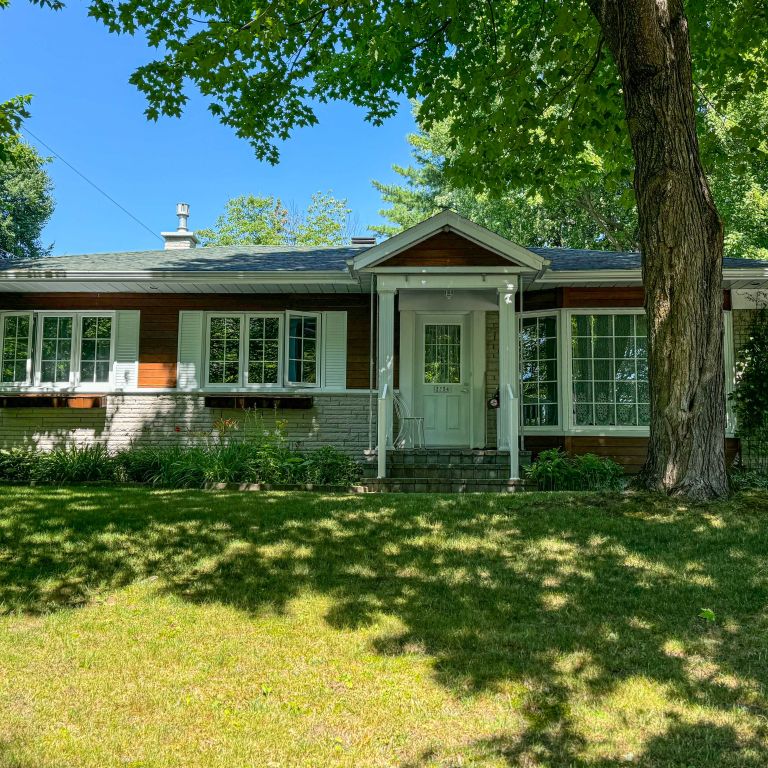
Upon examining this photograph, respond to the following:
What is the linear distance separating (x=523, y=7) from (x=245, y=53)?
15.0ft

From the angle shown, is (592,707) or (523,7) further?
(523,7)

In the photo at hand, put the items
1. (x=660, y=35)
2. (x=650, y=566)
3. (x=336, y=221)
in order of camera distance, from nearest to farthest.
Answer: (x=650, y=566) → (x=660, y=35) → (x=336, y=221)

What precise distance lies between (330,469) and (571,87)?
677 centimetres

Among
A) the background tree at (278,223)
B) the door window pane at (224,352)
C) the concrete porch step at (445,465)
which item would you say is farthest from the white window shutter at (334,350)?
the background tree at (278,223)

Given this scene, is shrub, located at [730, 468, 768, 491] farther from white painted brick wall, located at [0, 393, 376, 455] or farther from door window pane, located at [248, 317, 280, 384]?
door window pane, located at [248, 317, 280, 384]

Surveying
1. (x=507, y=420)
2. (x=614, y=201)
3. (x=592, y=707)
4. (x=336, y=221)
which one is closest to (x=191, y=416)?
(x=507, y=420)

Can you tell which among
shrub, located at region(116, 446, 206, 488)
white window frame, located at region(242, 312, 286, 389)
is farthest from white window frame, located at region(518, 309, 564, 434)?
shrub, located at region(116, 446, 206, 488)

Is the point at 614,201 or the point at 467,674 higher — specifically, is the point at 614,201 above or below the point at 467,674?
above

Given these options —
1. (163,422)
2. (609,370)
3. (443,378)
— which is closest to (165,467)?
(163,422)

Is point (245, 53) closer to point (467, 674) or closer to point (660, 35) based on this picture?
point (660, 35)

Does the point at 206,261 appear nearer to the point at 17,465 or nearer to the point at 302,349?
the point at 302,349

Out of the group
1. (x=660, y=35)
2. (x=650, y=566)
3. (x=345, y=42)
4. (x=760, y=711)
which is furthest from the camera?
(x=345, y=42)

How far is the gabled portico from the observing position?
9.61m

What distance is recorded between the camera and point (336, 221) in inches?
1543
